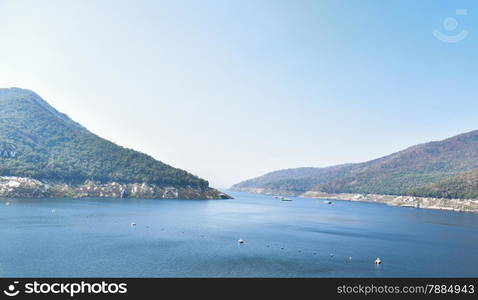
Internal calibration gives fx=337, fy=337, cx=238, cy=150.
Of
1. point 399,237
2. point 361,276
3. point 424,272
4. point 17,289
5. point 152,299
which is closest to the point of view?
point 152,299

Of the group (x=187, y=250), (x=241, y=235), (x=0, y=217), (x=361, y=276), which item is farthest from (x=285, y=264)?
(x=0, y=217)

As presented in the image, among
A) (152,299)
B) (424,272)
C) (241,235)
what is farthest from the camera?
(241,235)

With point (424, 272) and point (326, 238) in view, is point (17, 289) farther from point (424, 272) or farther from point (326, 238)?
point (326, 238)

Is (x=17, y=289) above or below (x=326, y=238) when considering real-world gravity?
above

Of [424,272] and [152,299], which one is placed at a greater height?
[152,299]

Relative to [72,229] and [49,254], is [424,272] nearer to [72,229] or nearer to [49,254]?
[49,254]

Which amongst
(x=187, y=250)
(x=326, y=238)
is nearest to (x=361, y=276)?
(x=187, y=250)

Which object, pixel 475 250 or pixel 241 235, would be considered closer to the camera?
pixel 475 250

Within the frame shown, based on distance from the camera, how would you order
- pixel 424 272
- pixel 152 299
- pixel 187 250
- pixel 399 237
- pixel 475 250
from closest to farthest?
pixel 152 299 < pixel 424 272 < pixel 187 250 < pixel 475 250 < pixel 399 237

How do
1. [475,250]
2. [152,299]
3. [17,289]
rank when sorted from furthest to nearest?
[475,250]
[17,289]
[152,299]
